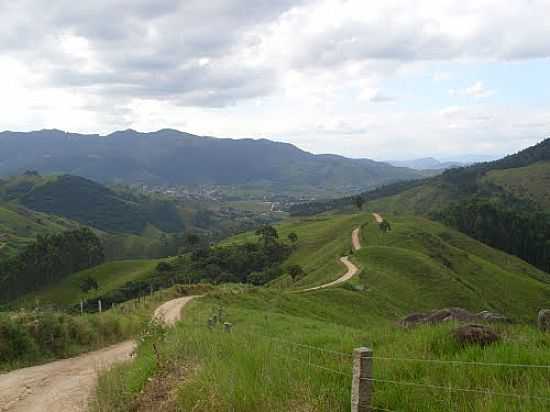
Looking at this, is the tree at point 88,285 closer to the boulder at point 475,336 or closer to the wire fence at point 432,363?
the wire fence at point 432,363

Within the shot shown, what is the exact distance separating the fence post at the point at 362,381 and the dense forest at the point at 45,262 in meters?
132

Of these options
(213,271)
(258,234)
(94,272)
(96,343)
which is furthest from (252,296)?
(94,272)

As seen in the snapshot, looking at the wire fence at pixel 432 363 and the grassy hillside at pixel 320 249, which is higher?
the wire fence at pixel 432 363

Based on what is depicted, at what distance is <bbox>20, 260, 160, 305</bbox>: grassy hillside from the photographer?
120750 mm

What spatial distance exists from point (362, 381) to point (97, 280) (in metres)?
133

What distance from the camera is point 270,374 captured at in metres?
8.93

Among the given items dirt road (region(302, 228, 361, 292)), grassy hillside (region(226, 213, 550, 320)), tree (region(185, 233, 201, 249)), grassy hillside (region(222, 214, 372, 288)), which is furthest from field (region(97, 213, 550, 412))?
tree (region(185, 233, 201, 249))

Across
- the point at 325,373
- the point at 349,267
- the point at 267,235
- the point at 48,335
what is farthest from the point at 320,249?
the point at 325,373

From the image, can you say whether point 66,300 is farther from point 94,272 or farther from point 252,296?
point 252,296

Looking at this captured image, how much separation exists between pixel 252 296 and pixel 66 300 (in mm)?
93146

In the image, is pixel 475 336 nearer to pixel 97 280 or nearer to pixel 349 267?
pixel 349 267

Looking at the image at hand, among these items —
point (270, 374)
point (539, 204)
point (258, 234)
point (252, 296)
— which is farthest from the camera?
point (539, 204)

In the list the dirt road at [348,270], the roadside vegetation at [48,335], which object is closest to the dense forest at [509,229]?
the dirt road at [348,270]

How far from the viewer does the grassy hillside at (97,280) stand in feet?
396
